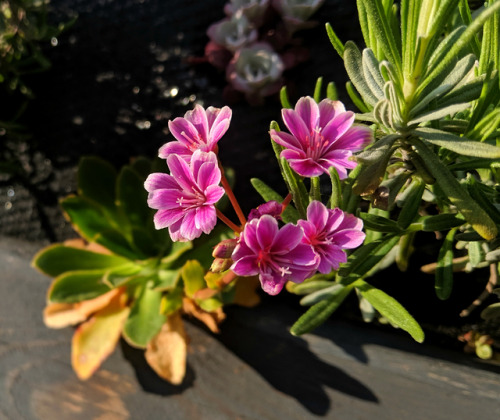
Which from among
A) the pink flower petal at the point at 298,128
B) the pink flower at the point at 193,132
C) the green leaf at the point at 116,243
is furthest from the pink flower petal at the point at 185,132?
the green leaf at the point at 116,243

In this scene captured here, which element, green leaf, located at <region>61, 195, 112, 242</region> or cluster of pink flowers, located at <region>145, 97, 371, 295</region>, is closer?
cluster of pink flowers, located at <region>145, 97, 371, 295</region>

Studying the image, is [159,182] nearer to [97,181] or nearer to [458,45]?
[458,45]

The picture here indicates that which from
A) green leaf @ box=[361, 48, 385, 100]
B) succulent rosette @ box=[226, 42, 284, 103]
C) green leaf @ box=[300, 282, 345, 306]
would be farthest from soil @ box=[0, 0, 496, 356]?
green leaf @ box=[361, 48, 385, 100]

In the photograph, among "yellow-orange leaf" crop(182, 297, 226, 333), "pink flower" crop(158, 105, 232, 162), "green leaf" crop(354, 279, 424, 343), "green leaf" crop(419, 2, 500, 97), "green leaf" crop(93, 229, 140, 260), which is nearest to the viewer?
"green leaf" crop(419, 2, 500, 97)

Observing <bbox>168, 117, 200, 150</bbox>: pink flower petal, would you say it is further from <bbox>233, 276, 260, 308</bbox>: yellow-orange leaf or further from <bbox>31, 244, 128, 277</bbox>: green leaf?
<bbox>31, 244, 128, 277</bbox>: green leaf

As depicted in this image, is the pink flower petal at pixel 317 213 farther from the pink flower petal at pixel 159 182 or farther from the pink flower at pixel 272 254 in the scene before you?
the pink flower petal at pixel 159 182

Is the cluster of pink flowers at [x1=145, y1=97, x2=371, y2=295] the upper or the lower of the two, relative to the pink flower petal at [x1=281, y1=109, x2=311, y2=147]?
lower

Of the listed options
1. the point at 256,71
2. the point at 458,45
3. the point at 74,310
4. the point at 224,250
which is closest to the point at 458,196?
the point at 458,45
